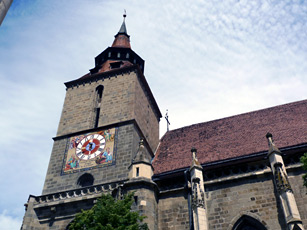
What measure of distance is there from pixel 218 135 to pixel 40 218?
8.73m

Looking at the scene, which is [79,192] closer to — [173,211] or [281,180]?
[173,211]

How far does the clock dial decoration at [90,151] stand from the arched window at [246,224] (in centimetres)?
616

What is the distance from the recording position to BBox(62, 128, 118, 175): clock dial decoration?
15992 millimetres

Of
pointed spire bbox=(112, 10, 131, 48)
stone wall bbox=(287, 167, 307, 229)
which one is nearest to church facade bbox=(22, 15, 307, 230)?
stone wall bbox=(287, 167, 307, 229)

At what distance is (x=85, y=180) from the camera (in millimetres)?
15750

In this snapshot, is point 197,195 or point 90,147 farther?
point 90,147

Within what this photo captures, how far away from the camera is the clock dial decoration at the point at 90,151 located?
630 inches

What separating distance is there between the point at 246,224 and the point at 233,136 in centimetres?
520

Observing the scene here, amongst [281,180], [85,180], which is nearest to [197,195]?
[281,180]

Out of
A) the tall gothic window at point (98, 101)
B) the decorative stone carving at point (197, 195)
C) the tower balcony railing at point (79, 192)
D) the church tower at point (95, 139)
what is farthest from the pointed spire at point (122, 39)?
the decorative stone carving at point (197, 195)

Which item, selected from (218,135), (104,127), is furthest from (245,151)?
(104,127)

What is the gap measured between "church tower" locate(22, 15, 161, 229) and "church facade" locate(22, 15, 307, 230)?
51 millimetres

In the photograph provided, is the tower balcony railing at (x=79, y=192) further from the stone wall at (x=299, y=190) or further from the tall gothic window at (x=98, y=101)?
the stone wall at (x=299, y=190)

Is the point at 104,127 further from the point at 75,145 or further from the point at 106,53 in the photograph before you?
the point at 106,53
